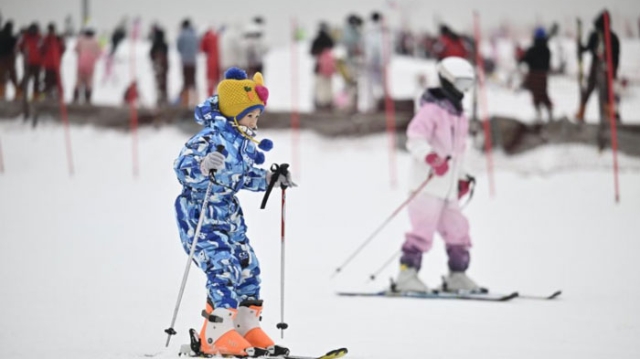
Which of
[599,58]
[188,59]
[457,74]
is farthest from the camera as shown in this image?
[188,59]

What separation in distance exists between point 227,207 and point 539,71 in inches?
474

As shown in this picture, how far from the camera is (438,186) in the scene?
8625 mm

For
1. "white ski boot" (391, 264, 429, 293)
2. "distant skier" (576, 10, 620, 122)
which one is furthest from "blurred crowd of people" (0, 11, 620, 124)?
"white ski boot" (391, 264, 429, 293)

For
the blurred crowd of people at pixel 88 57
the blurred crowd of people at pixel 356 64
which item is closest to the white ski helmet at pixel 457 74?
the blurred crowd of people at pixel 356 64

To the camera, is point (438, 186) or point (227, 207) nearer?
point (227, 207)

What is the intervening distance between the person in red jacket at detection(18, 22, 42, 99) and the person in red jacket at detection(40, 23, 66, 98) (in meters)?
0.11

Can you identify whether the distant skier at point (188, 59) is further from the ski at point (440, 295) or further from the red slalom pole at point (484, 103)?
the ski at point (440, 295)

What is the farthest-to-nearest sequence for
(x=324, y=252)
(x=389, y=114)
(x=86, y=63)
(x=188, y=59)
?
(x=86, y=63) → (x=188, y=59) → (x=389, y=114) → (x=324, y=252)

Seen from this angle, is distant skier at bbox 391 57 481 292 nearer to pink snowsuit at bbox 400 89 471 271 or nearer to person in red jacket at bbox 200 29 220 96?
pink snowsuit at bbox 400 89 471 271

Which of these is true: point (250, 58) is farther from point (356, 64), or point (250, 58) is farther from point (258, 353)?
point (258, 353)

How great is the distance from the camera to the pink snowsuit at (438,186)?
862cm

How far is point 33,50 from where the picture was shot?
61.6 ft

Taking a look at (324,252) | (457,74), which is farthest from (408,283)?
(324,252)

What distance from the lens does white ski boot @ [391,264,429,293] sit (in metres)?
8.68
